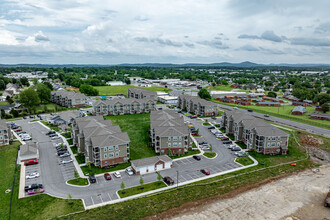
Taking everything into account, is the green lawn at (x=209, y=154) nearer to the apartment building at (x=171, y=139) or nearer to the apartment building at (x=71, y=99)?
the apartment building at (x=171, y=139)

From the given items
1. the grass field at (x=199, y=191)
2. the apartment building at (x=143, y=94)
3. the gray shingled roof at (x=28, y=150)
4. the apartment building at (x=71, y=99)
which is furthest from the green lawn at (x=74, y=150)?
the apartment building at (x=143, y=94)

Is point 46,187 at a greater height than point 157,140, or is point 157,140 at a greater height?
point 157,140

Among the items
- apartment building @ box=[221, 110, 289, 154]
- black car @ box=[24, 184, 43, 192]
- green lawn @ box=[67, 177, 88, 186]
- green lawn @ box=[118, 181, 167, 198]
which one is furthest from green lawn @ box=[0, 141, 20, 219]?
apartment building @ box=[221, 110, 289, 154]

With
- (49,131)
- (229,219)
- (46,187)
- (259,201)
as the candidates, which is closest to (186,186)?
(229,219)

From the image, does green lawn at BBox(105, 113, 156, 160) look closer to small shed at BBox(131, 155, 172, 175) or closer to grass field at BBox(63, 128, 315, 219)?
small shed at BBox(131, 155, 172, 175)

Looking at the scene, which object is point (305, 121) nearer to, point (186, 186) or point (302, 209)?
point (302, 209)

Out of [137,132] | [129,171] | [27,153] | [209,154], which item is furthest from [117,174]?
[137,132]
